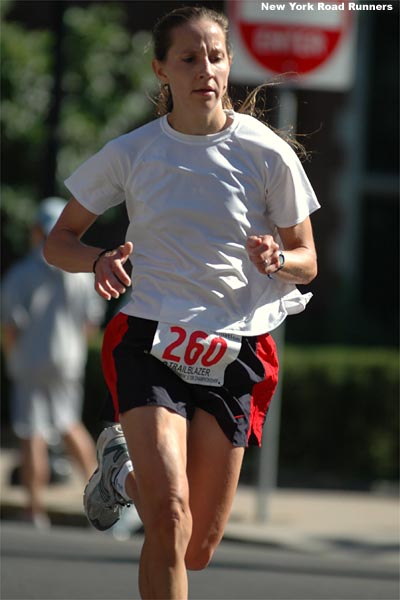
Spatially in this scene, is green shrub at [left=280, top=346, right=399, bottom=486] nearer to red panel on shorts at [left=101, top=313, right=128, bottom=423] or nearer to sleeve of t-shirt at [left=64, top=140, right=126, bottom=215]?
red panel on shorts at [left=101, top=313, right=128, bottom=423]

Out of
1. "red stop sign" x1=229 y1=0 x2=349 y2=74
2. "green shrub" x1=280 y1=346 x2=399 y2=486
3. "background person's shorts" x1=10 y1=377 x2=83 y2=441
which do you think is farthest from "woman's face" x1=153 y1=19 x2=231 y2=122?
"green shrub" x1=280 y1=346 x2=399 y2=486

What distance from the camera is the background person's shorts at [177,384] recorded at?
461 cm

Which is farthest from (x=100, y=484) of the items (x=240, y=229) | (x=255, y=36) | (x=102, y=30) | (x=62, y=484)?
(x=102, y=30)

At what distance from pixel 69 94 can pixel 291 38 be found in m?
5.38

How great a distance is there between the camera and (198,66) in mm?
4684

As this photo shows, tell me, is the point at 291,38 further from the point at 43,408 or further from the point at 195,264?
the point at 195,264

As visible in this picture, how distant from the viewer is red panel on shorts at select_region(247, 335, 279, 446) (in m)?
4.80

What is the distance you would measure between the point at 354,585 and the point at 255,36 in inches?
145

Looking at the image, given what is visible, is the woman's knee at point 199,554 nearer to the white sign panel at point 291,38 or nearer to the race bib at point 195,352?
the race bib at point 195,352

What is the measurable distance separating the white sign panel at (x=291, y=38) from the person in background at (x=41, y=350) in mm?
1582

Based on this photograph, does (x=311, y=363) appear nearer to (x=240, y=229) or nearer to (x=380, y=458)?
(x=380, y=458)

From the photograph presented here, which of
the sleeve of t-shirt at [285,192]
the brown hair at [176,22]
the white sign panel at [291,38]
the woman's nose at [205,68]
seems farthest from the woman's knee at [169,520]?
the white sign panel at [291,38]

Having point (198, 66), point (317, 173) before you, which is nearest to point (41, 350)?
point (198, 66)

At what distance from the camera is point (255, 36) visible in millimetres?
9250
